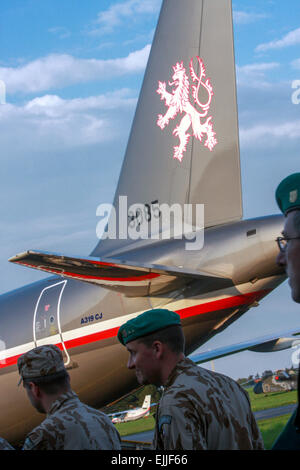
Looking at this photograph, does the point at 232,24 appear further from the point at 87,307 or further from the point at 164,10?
the point at 87,307

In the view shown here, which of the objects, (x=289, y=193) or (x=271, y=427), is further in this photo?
(x=271, y=427)

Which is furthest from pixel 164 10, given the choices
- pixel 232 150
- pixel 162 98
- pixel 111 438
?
pixel 111 438

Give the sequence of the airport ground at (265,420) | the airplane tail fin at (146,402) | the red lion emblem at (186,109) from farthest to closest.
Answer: the airplane tail fin at (146,402) < the airport ground at (265,420) < the red lion emblem at (186,109)

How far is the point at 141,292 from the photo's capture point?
9.15 metres

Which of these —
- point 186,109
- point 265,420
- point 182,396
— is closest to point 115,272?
point 186,109

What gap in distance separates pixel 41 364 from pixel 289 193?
6.64ft

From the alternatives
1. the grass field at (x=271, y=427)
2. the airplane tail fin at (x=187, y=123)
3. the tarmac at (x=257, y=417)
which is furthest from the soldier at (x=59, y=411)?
the tarmac at (x=257, y=417)

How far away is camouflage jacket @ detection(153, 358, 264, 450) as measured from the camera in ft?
9.36

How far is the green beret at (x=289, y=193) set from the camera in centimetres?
217

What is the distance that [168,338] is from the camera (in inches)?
129

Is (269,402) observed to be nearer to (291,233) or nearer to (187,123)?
(187,123)

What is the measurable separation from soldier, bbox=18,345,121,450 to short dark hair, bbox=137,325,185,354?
60cm

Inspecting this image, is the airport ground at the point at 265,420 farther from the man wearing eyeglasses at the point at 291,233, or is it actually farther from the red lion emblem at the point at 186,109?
the man wearing eyeglasses at the point at 291,233
